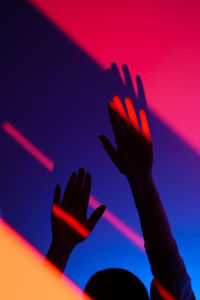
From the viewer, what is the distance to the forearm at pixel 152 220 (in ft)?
1.95

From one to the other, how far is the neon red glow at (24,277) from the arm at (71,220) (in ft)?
1.24

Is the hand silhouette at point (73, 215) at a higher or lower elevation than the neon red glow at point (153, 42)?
lower

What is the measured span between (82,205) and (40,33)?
70 cm

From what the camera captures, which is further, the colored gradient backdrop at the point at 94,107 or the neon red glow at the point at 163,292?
the colored gradient backdrop at the point at 94,107

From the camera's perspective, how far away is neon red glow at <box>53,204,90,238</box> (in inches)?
31.7

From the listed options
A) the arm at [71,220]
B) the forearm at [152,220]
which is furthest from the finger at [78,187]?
the forearm at [152,220]

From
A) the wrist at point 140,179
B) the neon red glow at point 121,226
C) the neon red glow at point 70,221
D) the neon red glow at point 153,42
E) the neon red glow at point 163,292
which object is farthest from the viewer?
the neon red glow at point 121,226

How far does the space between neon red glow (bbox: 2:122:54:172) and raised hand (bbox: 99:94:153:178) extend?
402mm

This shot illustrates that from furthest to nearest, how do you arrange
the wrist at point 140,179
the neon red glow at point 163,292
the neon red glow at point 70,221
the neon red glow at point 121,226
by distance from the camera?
1. the neon red glow at point 121,226
2. the neon red glow at point 70,221
3. the wrist at point 140,179
4. the neon red glow at point 163,292

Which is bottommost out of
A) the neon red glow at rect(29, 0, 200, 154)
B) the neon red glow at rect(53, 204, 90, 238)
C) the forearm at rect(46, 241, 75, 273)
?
the forearm at rect(46, 241, 75, 273)

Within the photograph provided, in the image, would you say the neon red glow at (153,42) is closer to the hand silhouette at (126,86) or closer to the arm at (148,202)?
the hand silhouette at (126,86)

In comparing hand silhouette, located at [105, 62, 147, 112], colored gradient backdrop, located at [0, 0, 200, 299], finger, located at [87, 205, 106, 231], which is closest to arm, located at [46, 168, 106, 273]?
finger, located at [87, 205, 106, 231]

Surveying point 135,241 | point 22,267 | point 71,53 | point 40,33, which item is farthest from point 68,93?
point 22,267

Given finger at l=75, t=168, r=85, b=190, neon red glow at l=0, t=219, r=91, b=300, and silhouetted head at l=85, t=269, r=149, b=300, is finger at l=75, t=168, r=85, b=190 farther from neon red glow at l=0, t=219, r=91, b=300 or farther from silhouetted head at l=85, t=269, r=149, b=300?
neon red glow at l=0, t=219, r=91, b=300
